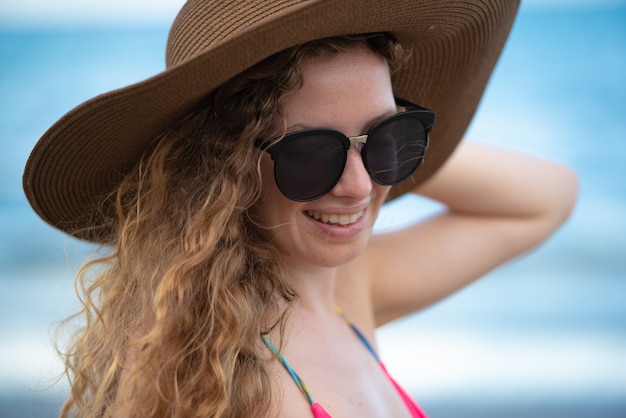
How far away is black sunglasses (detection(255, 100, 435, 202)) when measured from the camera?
139 cm

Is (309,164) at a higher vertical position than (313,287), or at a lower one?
higher

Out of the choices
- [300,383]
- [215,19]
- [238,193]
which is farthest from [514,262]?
[215,19]

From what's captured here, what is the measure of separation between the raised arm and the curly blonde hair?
0.67m

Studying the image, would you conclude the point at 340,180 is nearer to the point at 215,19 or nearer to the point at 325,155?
the point at 325,155

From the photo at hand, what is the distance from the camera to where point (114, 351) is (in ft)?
4.50

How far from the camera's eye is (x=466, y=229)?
222 cm

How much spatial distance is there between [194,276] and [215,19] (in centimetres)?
50

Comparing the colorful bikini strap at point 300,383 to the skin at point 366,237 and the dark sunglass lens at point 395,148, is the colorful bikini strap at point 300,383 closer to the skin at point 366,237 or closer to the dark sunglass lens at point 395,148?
the skin at point 366,237

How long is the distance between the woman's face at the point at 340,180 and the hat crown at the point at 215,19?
0.14m

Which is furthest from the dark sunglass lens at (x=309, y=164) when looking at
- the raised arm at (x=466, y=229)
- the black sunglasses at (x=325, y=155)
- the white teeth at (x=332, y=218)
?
the raised arm at (x=466, y=229)

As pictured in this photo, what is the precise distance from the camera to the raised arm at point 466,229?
7.07ft

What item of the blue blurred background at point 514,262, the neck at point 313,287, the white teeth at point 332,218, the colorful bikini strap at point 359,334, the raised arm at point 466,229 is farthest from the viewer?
the blue blurred background at point 514,262

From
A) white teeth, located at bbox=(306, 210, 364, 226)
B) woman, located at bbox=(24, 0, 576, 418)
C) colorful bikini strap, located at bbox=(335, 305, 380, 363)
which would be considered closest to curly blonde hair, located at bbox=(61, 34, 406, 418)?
woman, located at bbox=(24, 0, 576, 418)

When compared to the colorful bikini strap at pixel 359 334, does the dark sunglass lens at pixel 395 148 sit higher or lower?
higher
